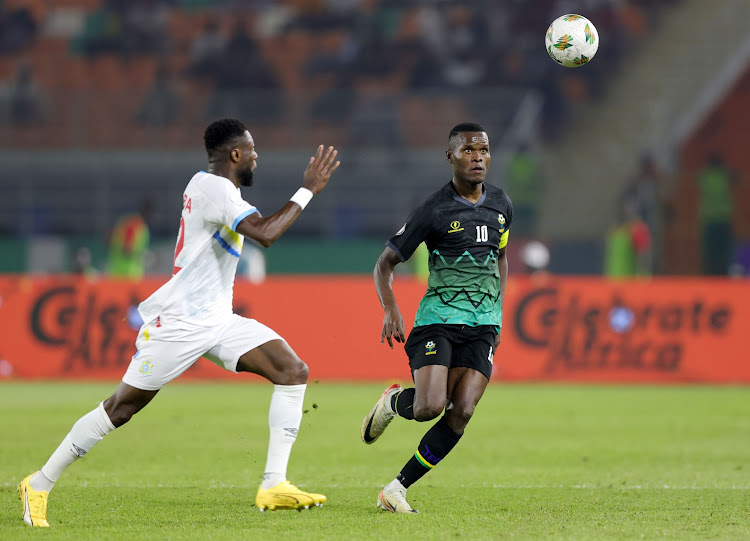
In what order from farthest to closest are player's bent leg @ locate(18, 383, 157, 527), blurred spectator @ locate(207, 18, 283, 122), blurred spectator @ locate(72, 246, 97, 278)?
blurred spectator @ locate(207, 18, 283, 122) < blurred spectator @ locate(72, 246, 97, 278) < player's bent leg @ locate(18, 383, 157, 527)

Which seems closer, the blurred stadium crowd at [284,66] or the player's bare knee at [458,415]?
the player's bare knee at [458,415]

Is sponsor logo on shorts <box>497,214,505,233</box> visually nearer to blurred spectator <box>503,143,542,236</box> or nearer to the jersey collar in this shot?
the jersey collar

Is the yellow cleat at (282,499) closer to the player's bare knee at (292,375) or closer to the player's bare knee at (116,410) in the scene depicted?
the player's bare knee at (292,375)

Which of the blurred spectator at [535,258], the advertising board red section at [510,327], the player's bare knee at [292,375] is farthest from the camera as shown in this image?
the blurred spectator at [535,258]

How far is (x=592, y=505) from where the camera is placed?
22.4 ft

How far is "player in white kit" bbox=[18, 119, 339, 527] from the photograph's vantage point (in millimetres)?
6238

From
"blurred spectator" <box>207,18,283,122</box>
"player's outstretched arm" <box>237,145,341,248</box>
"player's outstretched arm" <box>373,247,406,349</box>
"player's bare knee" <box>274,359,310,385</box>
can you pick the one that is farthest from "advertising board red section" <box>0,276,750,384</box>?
"player's outstretched arm" <box>237,145,341,248</box>

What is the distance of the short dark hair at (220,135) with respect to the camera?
6559 millimetres

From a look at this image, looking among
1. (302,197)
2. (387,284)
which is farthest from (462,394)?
(302,197)

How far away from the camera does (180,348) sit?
631 centimetres

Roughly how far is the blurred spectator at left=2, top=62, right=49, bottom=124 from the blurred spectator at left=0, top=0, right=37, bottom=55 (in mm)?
3555

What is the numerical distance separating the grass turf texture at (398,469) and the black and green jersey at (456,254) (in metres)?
1.01

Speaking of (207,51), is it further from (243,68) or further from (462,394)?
(462,394)

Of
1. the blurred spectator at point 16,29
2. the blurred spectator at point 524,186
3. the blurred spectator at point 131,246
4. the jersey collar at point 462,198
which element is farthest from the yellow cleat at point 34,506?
the blurred spectator at point 16,29
